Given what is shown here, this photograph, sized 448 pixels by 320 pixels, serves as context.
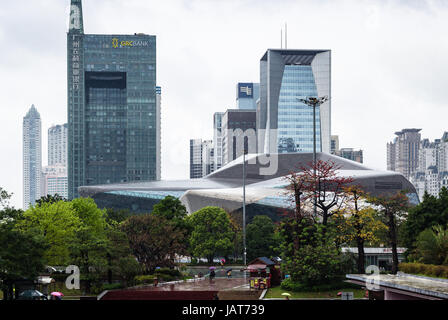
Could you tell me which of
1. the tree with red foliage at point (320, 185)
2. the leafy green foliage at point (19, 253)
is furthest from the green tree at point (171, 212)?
the leafy green foliage at point (19, 253)

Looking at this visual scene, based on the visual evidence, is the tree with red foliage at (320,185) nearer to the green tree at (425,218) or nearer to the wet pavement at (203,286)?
the green tree at (425,218)

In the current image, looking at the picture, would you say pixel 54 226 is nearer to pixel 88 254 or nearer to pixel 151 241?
pixel 88 254

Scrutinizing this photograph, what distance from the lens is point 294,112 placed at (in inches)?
7790

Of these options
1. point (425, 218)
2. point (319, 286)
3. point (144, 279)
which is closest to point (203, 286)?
point (144, 279)

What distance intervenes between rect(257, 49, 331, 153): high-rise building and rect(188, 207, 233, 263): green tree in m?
131

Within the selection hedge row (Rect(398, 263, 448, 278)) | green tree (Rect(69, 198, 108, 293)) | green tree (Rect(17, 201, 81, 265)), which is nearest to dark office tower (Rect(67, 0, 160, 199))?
Result: green tree (Rect(17, 201, 81, 265))

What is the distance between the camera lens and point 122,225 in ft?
159

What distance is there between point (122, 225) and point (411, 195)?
67.2m

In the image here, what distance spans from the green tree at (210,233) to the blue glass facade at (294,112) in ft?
429

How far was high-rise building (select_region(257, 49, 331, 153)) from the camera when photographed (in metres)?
193

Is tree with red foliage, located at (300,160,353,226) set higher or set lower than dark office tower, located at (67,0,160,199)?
lower

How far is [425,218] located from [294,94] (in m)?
156

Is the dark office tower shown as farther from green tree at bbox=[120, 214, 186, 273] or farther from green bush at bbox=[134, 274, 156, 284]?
green bush at bbox=[134, 274, 156, 284]
